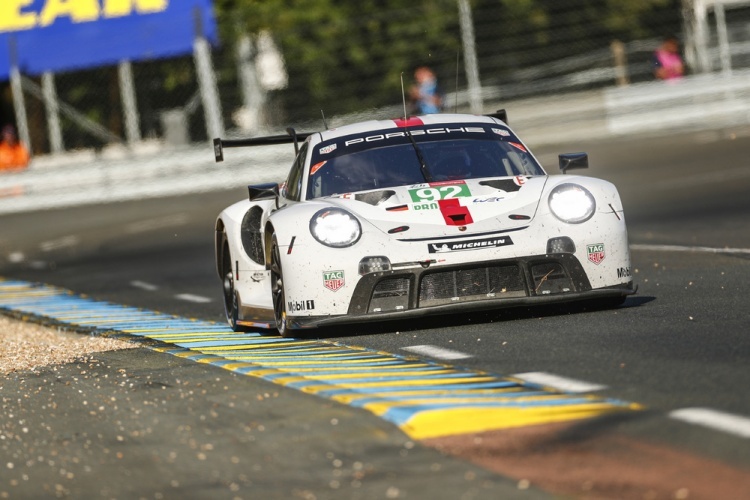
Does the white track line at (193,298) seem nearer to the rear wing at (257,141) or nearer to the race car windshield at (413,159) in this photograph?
the rear wing at (257,141)

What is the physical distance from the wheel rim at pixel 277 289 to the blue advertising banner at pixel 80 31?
2132cm

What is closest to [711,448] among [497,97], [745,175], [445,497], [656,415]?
[656,415]

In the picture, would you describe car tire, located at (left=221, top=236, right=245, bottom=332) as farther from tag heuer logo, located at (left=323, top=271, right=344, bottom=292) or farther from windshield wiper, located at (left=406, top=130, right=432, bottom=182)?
tag heuer logo, located at (left=323, top=271, right=344, bottom=292)

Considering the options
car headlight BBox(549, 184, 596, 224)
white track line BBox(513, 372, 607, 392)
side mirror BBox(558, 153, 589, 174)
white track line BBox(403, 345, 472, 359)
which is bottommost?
white track line BBox(513, 372, 607, 392)

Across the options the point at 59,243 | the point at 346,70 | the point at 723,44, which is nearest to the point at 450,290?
the point at 59,243

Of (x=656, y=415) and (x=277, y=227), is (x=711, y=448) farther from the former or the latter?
(x=277, y=227)

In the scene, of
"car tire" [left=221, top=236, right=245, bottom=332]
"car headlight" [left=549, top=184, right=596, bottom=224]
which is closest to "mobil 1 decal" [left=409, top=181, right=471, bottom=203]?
"car headlight" [left=549, top=184, right=596, bottom=224]

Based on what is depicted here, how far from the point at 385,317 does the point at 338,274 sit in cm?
36

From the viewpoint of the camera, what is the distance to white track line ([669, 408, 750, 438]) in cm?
534

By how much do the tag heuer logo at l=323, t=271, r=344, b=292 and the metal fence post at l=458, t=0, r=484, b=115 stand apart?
1997 cm

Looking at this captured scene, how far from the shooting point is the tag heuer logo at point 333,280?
345 inches

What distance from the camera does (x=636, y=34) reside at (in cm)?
4134

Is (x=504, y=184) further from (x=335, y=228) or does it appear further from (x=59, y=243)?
(x=59, y=243)

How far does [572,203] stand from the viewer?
905cm
